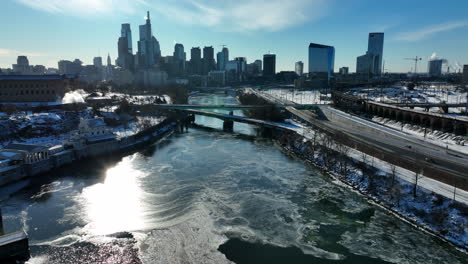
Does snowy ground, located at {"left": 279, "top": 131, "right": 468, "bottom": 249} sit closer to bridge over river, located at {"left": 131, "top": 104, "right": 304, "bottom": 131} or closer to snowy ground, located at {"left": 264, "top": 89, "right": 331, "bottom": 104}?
bridge over river, located at {"left": 131, "top": 104, "right": 304, "bottom": 131}

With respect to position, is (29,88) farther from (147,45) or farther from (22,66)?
(147,45)

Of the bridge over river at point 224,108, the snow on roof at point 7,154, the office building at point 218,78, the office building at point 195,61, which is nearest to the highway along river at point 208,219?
the snow on roof at point 7,154

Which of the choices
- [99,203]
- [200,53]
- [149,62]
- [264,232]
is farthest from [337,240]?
[200,53]

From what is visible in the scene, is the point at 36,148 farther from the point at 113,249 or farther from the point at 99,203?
the point at 113,249

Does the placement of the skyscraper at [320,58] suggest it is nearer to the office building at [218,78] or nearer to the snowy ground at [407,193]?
the office building at [218,78]

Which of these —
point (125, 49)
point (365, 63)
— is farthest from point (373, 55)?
point (125, 49)
